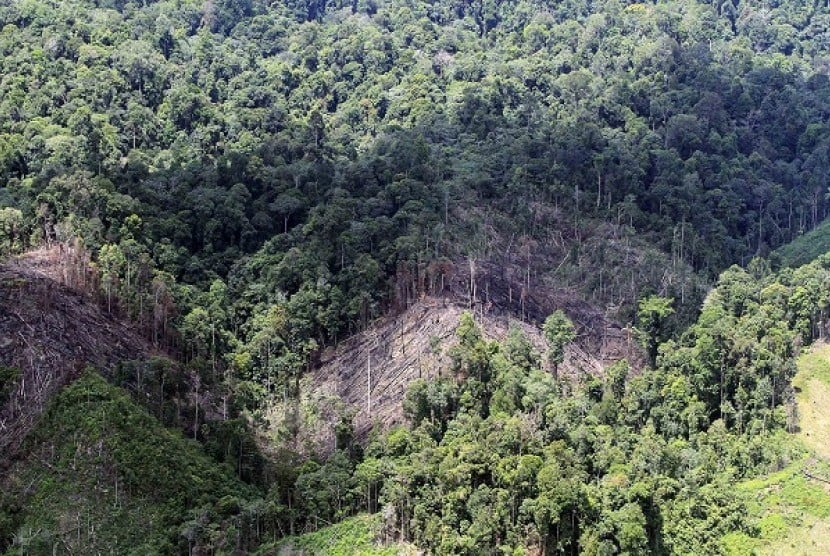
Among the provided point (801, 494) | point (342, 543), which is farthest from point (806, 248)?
point (342, 543)

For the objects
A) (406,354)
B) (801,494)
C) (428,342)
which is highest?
(428,342)

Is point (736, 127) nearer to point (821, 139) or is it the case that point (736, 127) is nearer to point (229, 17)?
point (821, 139)

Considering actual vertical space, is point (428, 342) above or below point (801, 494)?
above

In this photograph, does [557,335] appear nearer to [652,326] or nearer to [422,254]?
[652,326]

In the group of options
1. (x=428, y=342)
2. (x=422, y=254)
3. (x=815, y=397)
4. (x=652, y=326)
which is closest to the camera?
(x=815, y=397)

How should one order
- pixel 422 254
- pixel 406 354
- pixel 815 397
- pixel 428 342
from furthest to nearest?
pixel 422 254 < pixel 406 354 < pixel 428 342 < pixel 815 397

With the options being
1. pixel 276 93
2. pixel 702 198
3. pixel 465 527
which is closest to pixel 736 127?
pixel 702 198

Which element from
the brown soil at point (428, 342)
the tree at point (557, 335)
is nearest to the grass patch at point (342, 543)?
the brown soil at point (428, 342)

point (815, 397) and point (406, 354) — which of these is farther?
point (406, 354)
